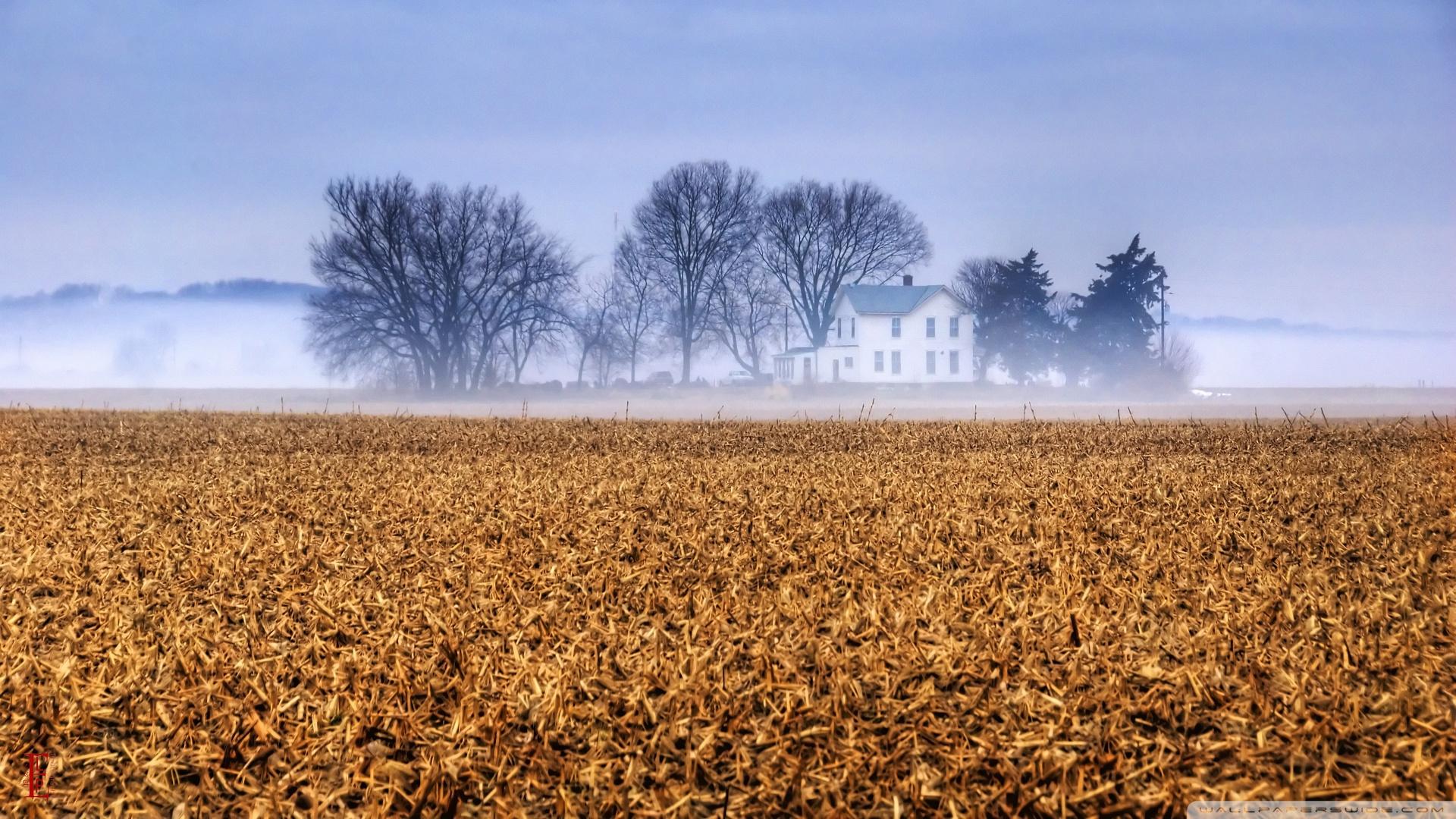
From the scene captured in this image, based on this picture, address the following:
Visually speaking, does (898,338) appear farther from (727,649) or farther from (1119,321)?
(727,649)

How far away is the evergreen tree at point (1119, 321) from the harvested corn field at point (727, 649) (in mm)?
45238

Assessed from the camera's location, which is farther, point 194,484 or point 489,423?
point 489,423

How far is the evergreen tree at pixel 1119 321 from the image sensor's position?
50.4 m

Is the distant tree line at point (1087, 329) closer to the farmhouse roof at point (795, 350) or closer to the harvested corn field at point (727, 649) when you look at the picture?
the farmhouse roof at point (795, 350)

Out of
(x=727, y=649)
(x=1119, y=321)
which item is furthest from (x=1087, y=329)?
(x=727, y=649)

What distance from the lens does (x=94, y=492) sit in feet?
26.8

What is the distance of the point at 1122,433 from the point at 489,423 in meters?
10.1

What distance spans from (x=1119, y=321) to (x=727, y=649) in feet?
168

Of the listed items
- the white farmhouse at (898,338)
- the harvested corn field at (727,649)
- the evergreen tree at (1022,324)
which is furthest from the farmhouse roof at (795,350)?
the harvested corn field at (727,649)

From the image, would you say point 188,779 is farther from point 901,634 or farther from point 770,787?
point 901,634

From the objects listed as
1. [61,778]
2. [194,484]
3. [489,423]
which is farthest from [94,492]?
[489,423]

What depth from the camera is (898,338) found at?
5344 centimetres
